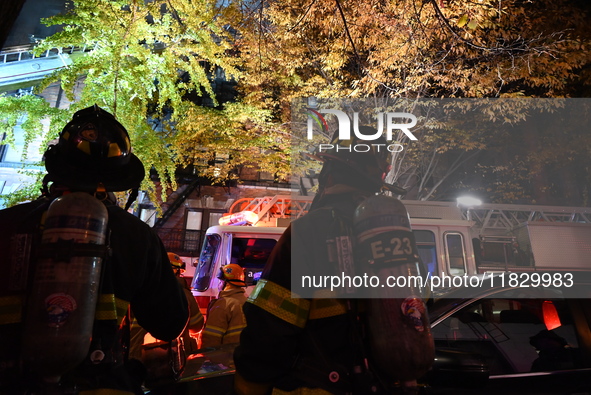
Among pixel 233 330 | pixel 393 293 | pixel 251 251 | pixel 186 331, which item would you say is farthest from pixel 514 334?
pixel 251 251

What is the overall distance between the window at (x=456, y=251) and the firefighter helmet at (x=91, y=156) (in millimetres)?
8238

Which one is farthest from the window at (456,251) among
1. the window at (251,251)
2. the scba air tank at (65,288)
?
the scba air tank at (65,288)

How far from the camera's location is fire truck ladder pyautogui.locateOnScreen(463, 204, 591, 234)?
10.1 metres

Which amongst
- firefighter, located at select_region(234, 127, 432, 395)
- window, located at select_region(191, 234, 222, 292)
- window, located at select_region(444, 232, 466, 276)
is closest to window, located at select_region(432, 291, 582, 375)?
firefighter, located at select_region(234, 127, 432, 395)

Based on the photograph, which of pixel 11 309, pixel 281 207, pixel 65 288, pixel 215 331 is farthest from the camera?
pixel 281 207

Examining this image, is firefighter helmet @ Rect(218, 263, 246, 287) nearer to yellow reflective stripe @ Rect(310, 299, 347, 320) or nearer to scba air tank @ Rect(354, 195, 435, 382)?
yellow reflective stripe @ Rect(310, 299, 347, 320)

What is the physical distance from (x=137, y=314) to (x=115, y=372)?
37 centimetres

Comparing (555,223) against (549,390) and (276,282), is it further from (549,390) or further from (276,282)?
(276,282)

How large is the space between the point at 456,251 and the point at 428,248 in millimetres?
691

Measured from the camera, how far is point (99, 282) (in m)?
1.56

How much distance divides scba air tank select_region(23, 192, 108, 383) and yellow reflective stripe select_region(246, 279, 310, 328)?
67cm

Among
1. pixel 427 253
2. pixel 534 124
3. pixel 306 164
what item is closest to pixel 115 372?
pixel 427 253

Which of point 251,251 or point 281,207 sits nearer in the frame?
point 251,251

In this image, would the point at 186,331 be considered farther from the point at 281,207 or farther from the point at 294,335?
the point at 281,207
